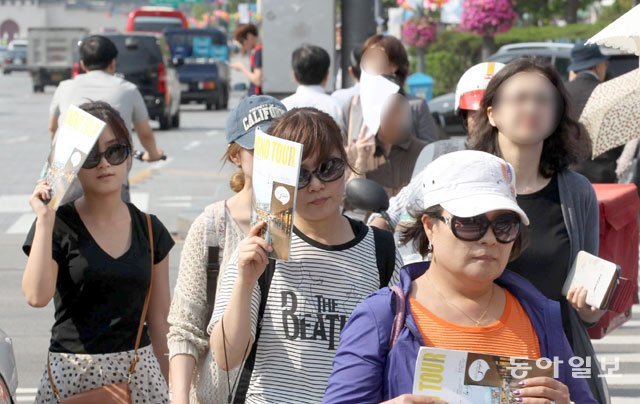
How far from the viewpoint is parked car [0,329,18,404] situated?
4797mm

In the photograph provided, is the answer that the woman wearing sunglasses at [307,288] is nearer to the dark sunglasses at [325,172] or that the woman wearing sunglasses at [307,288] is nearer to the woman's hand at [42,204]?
the dark sunglasses at [325,172]

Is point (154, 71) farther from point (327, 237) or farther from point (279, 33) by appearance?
point (327, 237)

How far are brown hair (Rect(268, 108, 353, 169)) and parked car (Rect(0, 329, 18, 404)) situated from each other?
4.30 ft

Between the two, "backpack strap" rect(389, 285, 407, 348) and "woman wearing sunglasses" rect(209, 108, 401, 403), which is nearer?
"backpack strap" rect(389, 285, 407, 348)

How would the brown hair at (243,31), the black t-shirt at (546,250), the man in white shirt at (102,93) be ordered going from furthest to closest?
the brown hair at (243,31) → the man in white shirt at (102,93) → the black t-shirt at (546,250)

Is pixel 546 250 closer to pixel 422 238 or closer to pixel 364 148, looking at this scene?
pixel 422 238

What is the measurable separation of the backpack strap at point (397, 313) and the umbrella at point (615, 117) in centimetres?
400

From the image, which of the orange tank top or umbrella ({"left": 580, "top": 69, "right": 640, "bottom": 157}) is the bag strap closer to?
the orange tank top

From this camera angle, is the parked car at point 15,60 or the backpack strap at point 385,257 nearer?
the backpack strap at point 385,257

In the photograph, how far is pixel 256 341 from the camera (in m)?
4.14

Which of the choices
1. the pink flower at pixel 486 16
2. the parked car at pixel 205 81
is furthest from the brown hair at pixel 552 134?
the parked car at pixel 205 81

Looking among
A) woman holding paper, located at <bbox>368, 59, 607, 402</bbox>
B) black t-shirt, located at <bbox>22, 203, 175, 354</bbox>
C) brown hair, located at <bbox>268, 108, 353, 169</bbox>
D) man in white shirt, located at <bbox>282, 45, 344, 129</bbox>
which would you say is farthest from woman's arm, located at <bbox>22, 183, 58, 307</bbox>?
man in white shirt, located at <bbox>282, 45, 344, 129</bbox>

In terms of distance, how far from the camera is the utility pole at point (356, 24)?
48.2ft

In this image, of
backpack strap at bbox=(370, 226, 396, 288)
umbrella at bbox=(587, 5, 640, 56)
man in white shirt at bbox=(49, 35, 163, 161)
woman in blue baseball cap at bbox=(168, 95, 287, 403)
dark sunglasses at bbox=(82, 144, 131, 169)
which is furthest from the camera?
man in white shirt at bbox=(49, 35, 163, 161)
